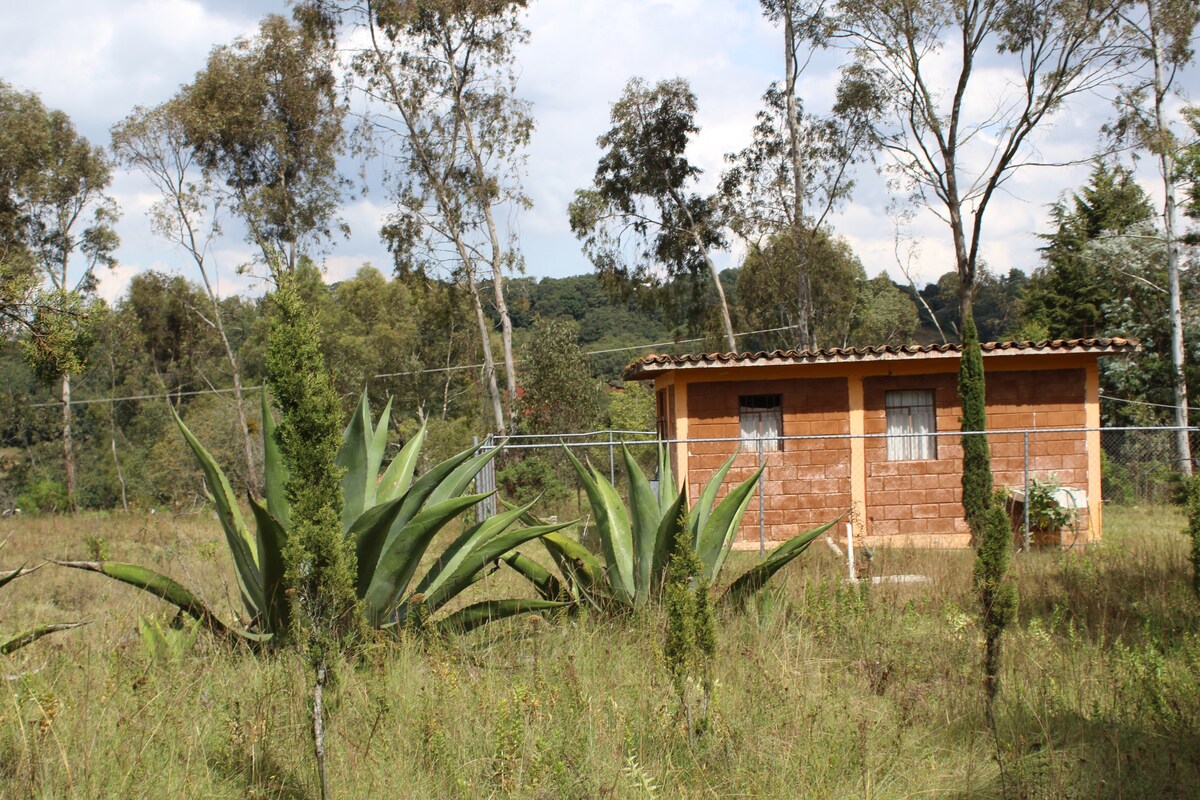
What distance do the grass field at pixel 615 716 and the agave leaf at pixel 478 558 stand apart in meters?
0.28

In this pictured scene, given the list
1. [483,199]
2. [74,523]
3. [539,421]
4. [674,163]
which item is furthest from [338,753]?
[674,163]

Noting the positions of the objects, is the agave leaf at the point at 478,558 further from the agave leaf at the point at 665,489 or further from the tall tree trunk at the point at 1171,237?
the tall tree trunk at the point at 1171,237

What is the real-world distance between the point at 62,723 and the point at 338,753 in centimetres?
106

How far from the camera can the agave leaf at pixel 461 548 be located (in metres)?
5.15

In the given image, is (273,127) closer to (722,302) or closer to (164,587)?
(722,302)

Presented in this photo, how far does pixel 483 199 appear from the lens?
2808 cm

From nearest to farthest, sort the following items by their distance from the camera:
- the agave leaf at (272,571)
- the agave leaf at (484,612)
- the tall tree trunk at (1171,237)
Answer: the agave leaf at (272,571) → the agave leaf at (484,612) → the tall tree trunk at (1171,237)

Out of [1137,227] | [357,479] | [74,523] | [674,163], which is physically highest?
[674,163]

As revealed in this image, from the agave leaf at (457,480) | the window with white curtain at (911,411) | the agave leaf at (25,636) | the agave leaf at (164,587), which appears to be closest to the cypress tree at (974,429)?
the window with white curtain at (911,411)

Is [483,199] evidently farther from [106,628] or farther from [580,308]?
[580,308]

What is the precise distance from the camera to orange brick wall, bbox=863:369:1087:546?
1480 cm

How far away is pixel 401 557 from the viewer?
16.0 feet

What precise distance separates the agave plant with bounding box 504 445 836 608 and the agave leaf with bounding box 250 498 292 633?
1.35 meters

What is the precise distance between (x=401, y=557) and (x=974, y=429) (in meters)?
11.3
